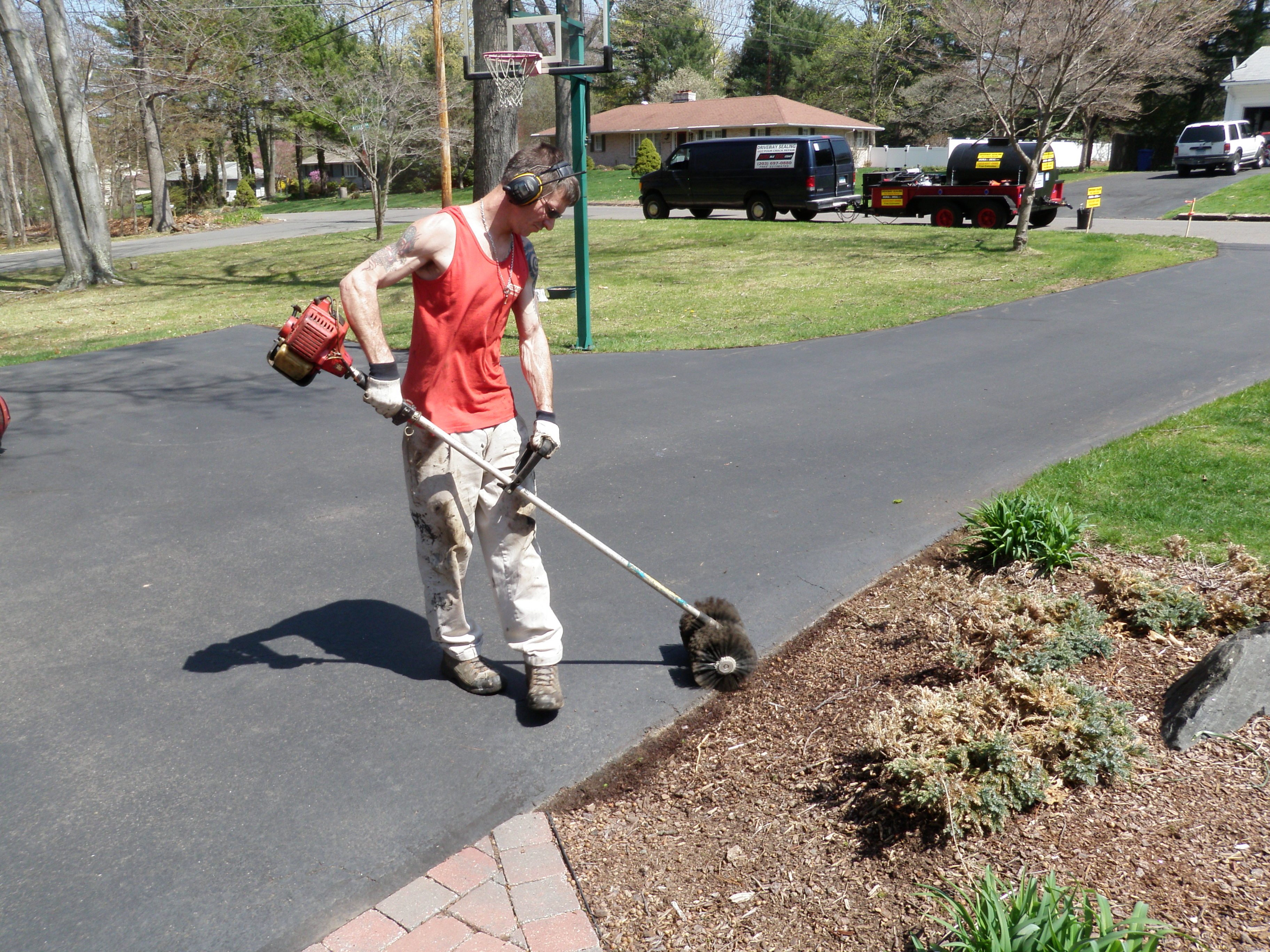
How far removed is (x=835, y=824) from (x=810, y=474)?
3.65 meters

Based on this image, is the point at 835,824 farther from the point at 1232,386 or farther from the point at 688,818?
the point at 1232,386

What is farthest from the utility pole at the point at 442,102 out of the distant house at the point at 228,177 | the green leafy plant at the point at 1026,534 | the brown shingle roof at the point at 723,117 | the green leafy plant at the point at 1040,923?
the brown shingle roof at the point at 723,117

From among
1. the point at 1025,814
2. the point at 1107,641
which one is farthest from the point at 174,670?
the point at 1107,641

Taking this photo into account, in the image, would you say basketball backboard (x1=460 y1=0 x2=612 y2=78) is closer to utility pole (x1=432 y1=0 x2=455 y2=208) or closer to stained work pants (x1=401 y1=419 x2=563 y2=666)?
stained work pants (x1=401 y1=419 x2=563 y2=666)

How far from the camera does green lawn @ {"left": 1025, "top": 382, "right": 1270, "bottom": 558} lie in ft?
16.0

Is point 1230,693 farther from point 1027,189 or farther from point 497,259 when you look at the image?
point 1027,189

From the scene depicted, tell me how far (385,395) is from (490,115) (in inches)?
405

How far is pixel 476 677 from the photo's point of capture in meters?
3.78

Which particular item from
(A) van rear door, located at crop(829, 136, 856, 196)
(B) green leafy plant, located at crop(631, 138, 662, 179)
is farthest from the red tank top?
(B) green leafy plant, located at crop(631, 138, 662, 179)

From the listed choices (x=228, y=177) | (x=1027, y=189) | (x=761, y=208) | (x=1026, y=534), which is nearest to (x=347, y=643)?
(x=1026, y=534)

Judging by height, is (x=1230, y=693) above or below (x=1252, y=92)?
below

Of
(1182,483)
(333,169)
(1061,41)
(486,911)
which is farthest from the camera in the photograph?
(333,169)

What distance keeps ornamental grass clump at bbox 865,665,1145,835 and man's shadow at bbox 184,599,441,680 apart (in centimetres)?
189

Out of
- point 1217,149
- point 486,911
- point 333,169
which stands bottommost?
point 486,911
